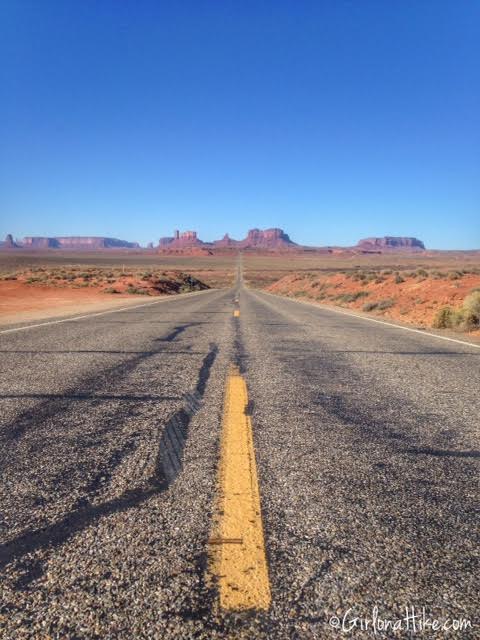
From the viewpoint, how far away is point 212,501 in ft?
6.70

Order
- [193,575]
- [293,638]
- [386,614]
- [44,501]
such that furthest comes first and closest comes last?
1. [44,501]
2. [193,575]
3. [386,614]
4. [293,638]

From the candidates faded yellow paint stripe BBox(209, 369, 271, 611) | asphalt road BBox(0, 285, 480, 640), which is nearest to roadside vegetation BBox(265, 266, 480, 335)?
asphalt road BBox(0, 285, 480, 640)

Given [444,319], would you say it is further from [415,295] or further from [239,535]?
[239,535]

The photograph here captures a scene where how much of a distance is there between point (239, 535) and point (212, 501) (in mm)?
304

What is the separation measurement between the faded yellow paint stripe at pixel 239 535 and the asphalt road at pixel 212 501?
0.04 m

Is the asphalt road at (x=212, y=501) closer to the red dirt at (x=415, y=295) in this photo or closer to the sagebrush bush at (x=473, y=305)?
the sagebrush bush at (x=473, y=305)

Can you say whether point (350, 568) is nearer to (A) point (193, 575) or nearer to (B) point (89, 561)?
(A) point (193, 575)

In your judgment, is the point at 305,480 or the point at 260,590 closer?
the point at 260,590

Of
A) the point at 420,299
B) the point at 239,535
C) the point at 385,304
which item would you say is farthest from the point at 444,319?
the point at 239,535

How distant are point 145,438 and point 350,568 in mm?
1671

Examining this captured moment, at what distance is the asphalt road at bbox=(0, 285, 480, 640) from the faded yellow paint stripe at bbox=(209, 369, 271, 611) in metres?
0.04

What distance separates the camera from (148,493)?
2.13 metres

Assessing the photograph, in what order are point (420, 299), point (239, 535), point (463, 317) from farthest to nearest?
point (420, 299), point (463, 317), point (239, 535)

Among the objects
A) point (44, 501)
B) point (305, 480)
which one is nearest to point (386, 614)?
point (305, 480)
